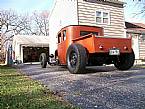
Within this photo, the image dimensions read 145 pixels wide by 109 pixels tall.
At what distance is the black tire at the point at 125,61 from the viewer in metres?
9.33

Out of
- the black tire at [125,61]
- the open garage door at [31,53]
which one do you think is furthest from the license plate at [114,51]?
the open garage door at [31,53]

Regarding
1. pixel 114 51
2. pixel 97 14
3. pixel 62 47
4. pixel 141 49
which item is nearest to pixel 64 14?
pixel 97 14

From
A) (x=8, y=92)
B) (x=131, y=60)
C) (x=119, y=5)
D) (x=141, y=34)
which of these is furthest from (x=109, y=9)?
(x=8, y=92)

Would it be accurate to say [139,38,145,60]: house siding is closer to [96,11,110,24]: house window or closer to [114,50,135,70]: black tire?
[96,11,110,24]: house window

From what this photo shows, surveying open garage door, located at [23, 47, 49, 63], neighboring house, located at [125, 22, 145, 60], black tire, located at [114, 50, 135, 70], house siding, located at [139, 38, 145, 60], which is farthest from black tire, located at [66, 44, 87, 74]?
open garage door, located at [23, 47, 49, 63]

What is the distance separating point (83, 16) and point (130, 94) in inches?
513

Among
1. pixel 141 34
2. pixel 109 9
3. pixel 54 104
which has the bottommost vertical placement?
pixel 54 104

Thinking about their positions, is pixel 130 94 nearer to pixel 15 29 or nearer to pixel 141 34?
pixel 141 34

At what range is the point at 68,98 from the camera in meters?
4.29

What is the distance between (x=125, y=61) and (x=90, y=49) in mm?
2098

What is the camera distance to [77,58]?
26.6 feet

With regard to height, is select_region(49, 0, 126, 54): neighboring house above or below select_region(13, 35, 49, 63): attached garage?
above

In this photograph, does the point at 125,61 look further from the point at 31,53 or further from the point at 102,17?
the point at 31,53

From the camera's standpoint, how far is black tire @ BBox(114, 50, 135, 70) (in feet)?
30.6
